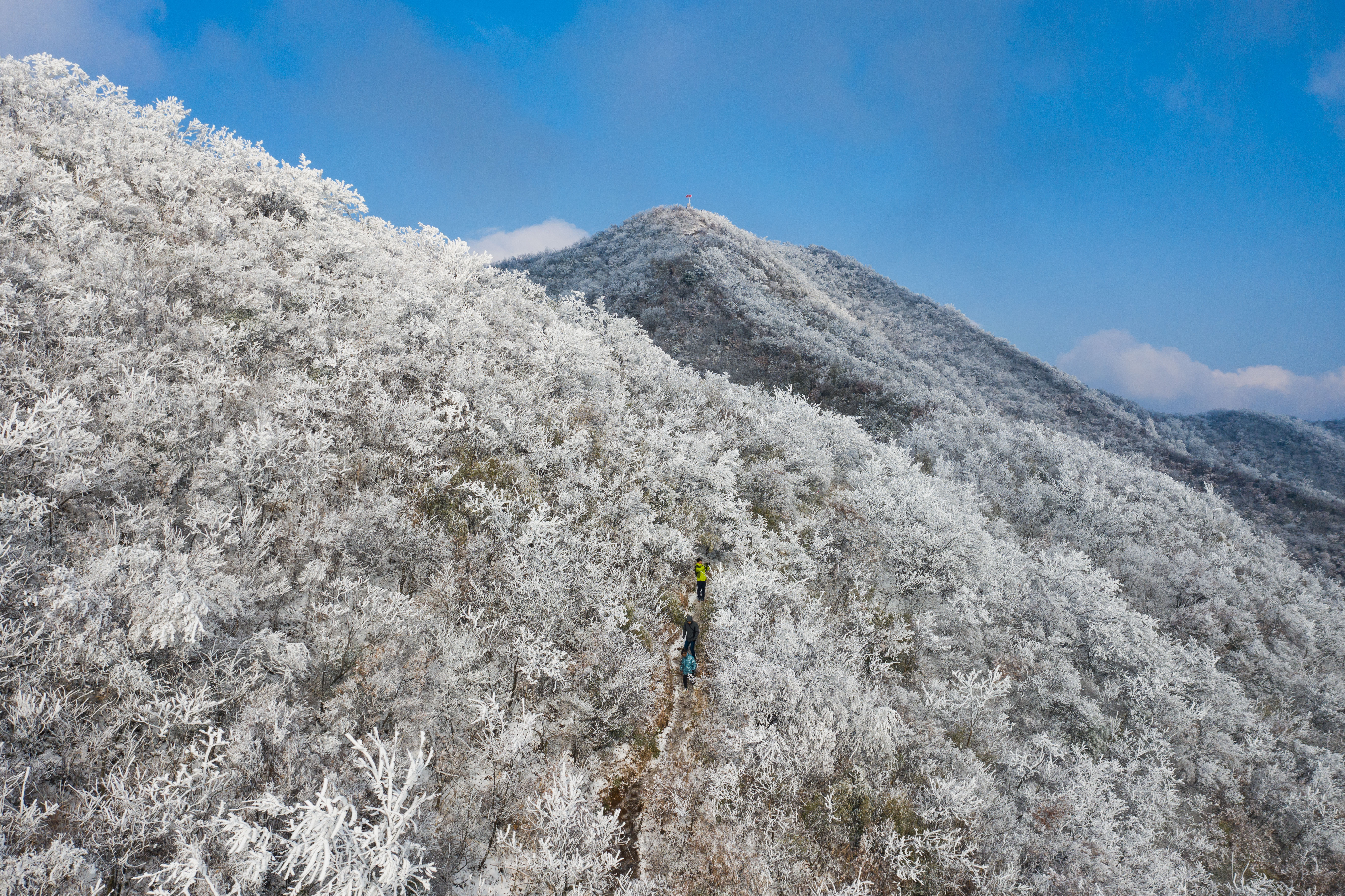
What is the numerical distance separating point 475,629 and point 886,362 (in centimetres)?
3867

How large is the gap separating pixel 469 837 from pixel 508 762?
852mm

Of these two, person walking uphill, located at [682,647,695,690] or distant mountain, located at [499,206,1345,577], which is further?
distant mountain, located at [499,206,1345,577]

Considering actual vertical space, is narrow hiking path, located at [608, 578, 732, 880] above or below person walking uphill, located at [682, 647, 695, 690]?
below

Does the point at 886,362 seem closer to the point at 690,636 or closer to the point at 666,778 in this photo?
the point at 690,636

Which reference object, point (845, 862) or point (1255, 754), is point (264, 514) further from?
point (1255, 754)

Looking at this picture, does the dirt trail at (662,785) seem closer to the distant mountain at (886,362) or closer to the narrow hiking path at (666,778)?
the narrow hiking path at (666,778)

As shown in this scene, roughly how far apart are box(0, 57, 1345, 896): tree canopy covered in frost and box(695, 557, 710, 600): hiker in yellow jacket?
42 centimetres

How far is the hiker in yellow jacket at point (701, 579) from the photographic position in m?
11.1

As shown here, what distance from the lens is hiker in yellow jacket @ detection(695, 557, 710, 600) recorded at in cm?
1109

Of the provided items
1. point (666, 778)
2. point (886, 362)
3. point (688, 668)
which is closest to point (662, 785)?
point (666, 778)

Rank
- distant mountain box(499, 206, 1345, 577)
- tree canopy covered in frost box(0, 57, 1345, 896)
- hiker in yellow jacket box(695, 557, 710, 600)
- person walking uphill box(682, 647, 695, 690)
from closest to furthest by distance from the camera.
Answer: tree canopy covered in frost box(0, 57, 1345, 896)
person walking uphill box(682, 647, 695, 690)
hiker in yellow jacket box(695, 557, 710, 600)
distant mountain box(499, 206, 1345, 577)

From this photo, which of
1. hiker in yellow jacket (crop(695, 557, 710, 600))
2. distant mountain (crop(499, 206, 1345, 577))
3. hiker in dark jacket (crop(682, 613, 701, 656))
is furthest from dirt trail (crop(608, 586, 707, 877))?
distant mountain (crop(499, 206, 1345, 577))

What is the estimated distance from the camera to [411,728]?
247 inches

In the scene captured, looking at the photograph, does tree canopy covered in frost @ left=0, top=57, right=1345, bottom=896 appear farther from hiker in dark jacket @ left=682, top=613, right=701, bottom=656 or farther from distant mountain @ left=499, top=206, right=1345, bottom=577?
distant mountain @ left=499, top=206, right=1345, bottom=577
